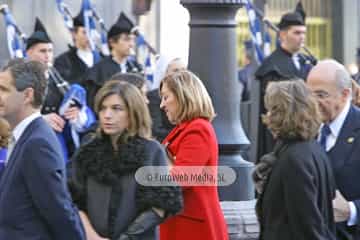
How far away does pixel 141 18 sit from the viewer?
53.0ft

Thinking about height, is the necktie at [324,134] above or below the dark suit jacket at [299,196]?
above

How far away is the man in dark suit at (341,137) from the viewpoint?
6359 mm

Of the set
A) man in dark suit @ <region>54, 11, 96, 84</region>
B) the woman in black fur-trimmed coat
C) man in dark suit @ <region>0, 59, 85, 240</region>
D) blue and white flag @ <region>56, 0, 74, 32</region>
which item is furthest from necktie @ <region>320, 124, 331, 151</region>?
blue and white flag @ <region>56, 0, 74, 32</region>

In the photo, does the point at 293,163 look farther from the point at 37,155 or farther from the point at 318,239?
the point at 37,155

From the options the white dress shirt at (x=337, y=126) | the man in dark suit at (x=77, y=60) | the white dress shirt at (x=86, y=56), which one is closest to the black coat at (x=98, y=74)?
the man in dark suit at (x=77, y=60)

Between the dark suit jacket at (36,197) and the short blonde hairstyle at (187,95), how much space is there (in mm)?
1365

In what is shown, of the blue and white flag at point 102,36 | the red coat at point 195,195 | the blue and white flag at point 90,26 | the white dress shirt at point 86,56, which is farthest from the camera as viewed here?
the blue and white flag at point 102,36

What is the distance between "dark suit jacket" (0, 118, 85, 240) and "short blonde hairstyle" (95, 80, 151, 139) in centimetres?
64

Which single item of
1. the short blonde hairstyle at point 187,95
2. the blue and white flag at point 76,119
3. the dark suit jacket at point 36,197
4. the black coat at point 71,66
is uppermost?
the short blonde hairstyle at point 187,95

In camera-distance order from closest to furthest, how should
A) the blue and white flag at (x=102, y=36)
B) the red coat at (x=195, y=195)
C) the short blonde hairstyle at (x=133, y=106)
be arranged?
the short blonde hairstyle at (x=133, y=106) < the red coat at (x=195, y=195) < the blue and white flag at (x=102, y=36)

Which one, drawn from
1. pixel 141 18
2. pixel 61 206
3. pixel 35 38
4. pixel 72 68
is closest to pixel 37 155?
pixel 61 206

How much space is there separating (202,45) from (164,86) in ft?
5.94

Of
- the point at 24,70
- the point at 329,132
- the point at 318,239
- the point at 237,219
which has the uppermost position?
the point at 24,70

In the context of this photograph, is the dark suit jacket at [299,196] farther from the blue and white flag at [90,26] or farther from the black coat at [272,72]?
the blue and white flag at [90,26]
